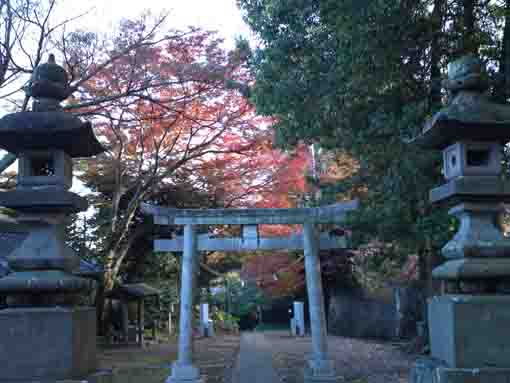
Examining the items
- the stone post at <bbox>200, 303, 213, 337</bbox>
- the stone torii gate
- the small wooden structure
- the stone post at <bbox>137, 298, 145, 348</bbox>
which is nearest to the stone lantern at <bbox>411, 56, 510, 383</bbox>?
the stone torii gate

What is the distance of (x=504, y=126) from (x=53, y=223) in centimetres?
497

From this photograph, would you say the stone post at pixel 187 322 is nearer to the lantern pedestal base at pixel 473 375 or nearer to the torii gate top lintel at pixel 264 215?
the torii gate top lintel at pixel 264 215

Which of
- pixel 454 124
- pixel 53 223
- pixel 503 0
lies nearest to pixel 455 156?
pixel 454 124

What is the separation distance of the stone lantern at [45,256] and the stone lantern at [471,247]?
372 cm

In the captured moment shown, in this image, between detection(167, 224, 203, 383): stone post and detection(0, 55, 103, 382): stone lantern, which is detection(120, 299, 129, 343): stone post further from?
detection(0, 55, 103, 382): stone lantern

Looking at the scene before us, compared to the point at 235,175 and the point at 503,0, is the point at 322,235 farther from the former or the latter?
the point at 235,175

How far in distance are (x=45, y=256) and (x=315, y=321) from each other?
6.33 m

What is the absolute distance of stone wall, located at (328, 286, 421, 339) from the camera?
18922 mm

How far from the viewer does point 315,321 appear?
10820 millimetres

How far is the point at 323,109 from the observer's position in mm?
11383

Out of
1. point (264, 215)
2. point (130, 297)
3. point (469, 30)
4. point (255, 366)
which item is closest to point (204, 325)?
point (130, 297)

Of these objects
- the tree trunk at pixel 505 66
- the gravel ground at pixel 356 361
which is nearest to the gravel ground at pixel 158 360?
the gravel ground at pixel 356 361

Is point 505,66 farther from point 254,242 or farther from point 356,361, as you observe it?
point 356,361

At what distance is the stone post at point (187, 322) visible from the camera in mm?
10570
